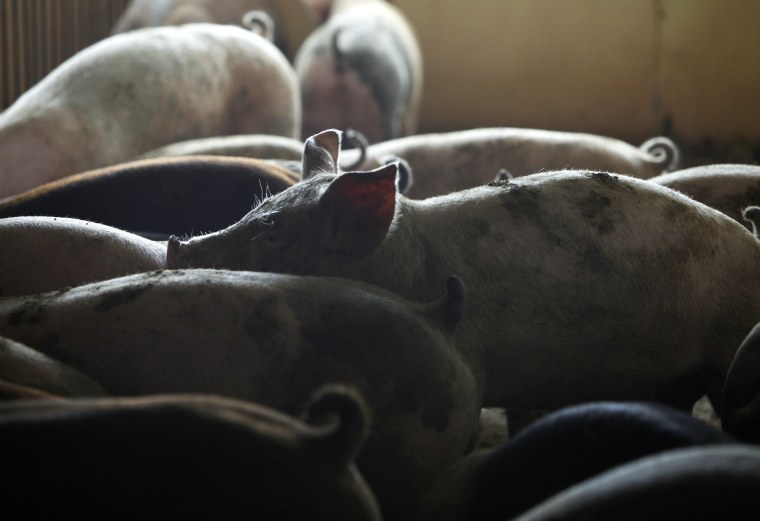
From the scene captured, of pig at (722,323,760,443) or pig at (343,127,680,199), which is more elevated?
pig at (722,323,760,443)

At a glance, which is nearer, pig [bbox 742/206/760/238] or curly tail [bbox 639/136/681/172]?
pig [bbox 742/206/760/238]

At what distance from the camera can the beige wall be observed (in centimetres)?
513

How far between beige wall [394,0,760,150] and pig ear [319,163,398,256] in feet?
12.9

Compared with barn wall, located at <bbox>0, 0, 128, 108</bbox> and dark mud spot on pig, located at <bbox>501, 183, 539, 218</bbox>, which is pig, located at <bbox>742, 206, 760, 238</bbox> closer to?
dark mud spot on pig, located at <bbox>501, 183, 539, 218</bbox>

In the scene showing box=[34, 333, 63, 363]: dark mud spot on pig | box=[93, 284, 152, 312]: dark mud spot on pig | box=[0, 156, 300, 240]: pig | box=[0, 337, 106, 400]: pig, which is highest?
box=[93, 284, 152, 312]: dark mud spot on pig

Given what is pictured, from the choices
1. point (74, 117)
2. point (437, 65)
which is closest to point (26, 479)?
point (74, 117)

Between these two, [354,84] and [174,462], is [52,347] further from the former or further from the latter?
[354,84]

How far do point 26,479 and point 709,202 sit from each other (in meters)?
1.73

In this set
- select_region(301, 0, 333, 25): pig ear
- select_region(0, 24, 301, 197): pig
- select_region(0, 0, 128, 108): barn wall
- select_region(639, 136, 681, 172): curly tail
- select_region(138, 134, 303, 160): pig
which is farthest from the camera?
select_region(301, 0, 333, 25): pig ear

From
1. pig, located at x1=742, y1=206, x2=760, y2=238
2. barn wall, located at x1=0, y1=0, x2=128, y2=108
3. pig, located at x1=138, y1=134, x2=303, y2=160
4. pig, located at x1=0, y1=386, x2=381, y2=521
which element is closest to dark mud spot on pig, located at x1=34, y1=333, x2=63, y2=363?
pig, located at x1=0, y1=386, x2=381, y2=521

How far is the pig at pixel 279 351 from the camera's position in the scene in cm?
124

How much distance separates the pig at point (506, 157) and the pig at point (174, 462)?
2302mm

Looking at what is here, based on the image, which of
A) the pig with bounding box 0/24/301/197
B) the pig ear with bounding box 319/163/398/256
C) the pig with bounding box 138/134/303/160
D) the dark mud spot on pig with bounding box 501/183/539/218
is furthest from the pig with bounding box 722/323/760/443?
the pig with bounding box 0/24/301/197

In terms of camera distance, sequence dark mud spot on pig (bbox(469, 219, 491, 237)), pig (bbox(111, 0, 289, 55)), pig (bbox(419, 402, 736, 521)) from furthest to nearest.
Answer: pig (bbox(111, 0, 289, 55)) < dark mud spot on pig (bbox(469, 219, 491, 237)) < pig (bbox(419, 402, 736, 521))
